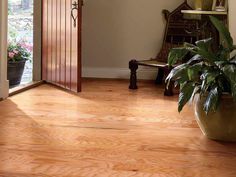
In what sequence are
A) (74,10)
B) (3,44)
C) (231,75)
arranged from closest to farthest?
1. (231,75)
2. (3,44)
3. (74,10)

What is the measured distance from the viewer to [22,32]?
16.6 ft

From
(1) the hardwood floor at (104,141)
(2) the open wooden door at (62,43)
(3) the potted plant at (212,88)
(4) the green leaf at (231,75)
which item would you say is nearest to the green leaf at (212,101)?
(3) the potted plant at (212,88)

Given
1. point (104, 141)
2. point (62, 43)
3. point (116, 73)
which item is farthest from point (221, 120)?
point (116, 73)

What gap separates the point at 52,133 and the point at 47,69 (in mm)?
2193

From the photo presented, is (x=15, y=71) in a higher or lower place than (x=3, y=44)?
lower

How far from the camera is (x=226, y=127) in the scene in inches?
92.3

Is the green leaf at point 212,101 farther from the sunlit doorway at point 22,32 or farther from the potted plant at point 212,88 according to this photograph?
the sunlit doorway at point 22,32

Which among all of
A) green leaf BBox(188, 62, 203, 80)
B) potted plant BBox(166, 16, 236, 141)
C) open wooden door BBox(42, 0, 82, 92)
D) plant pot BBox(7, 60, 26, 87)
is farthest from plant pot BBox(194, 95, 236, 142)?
plant pot BBox(7, 60, 26, 87)

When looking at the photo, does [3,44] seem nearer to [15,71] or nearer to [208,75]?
[15,71]

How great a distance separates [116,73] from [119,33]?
0.52 m

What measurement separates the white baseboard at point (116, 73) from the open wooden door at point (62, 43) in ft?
2.39

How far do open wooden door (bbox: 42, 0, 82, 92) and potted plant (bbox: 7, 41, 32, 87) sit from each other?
247 millimetres

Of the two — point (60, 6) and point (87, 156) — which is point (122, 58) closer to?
point (60, 6)

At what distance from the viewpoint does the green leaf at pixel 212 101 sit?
223cm
